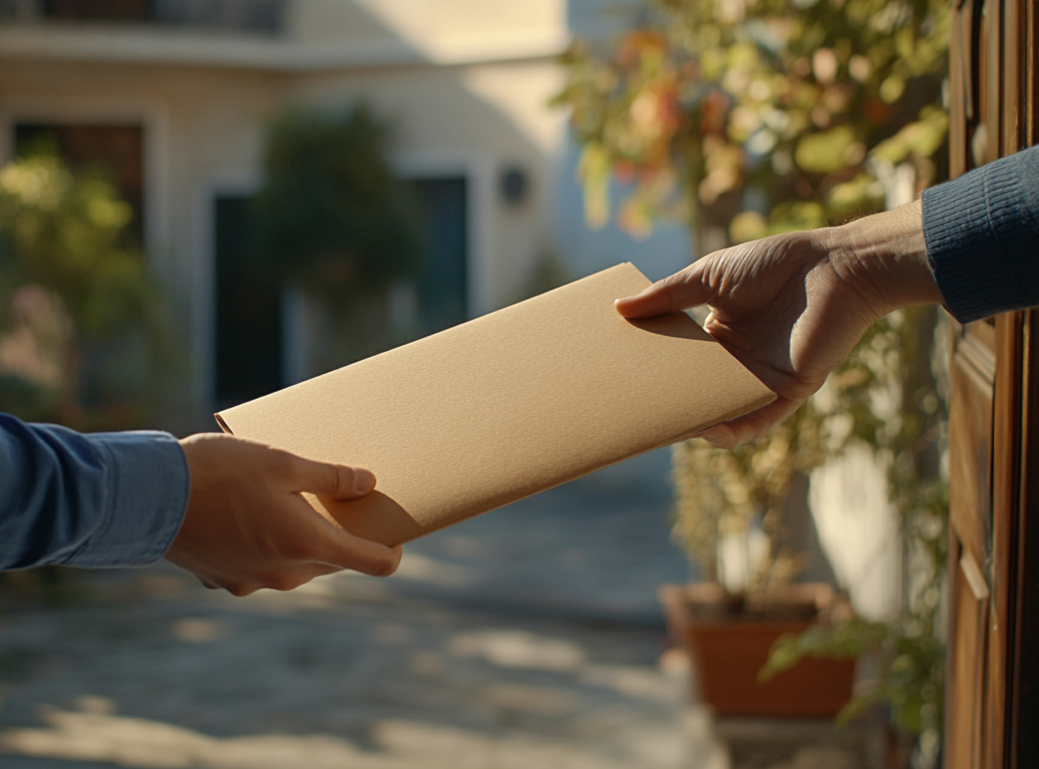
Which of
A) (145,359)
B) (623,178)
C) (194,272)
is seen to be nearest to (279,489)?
(623,178)

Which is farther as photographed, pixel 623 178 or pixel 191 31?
pixel 191 31

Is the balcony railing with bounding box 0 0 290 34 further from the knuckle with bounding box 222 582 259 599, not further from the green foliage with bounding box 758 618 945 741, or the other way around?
the knuckle with bounding box 222 582 259 599

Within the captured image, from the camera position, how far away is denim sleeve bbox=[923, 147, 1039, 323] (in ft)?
3.01

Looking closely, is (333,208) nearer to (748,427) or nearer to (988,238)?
(748,427)

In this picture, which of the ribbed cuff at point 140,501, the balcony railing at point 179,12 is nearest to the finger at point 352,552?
the ribbed cuff at point 140,501

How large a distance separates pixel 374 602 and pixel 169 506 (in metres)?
3.79

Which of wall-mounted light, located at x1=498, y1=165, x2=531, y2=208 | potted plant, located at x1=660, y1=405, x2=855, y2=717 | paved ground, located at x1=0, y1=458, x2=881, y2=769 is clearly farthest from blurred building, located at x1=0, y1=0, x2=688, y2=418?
potted plant, located at x1=660, y1=405, x2=855, y2=717

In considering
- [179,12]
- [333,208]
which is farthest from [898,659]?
[179,12]

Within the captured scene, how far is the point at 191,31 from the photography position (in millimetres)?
9336

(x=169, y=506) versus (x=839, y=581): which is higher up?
(x=169, y=506)

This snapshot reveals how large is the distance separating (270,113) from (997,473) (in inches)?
361

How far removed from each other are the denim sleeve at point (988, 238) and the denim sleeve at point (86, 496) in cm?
77

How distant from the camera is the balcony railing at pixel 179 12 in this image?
942 cm

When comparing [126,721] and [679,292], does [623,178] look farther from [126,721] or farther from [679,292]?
[126,721]
